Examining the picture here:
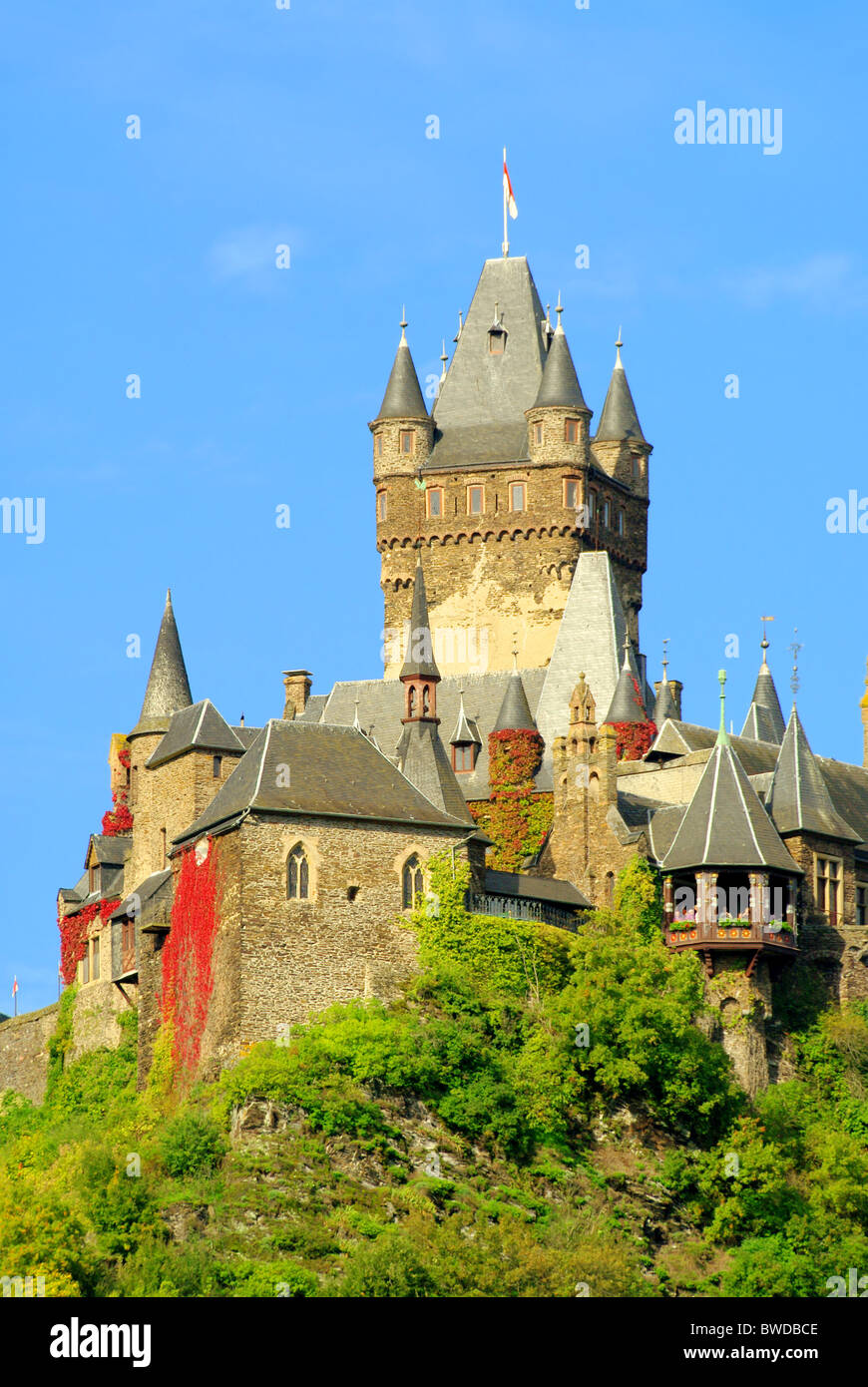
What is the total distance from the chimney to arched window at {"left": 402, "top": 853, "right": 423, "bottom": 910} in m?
27.0

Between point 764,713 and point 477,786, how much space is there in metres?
10.7

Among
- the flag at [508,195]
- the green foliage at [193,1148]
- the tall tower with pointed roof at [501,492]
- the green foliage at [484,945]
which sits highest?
the flag at [508,195]

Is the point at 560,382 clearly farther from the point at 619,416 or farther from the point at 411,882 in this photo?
the point at 411,882

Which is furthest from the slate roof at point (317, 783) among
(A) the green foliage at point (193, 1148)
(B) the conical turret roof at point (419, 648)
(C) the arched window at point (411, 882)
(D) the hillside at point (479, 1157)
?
(A) the green foliage at point (193, 1148)

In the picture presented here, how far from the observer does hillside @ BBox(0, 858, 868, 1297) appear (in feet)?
208

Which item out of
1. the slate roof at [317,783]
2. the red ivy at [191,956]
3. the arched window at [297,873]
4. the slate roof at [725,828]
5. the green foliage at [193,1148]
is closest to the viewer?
the green foliage at [193,1148]

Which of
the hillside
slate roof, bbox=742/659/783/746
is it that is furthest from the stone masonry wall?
slate roof, bbox=742/659/783/746

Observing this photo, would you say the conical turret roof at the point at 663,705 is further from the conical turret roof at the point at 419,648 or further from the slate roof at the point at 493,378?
the slate roof at the point at 493,378

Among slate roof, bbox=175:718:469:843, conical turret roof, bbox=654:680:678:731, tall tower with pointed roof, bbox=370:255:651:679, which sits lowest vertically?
slate roof, bbox=175:718:469:843

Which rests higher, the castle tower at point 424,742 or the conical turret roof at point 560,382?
the conical turret roof at point 560,382

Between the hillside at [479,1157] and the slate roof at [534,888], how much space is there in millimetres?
1727

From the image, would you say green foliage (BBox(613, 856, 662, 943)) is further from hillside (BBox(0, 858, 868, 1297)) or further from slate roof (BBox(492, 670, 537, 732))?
slate roof (BBox(492, 670, 537, 732))

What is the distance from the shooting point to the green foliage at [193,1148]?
2643 inches

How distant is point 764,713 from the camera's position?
307 feet
